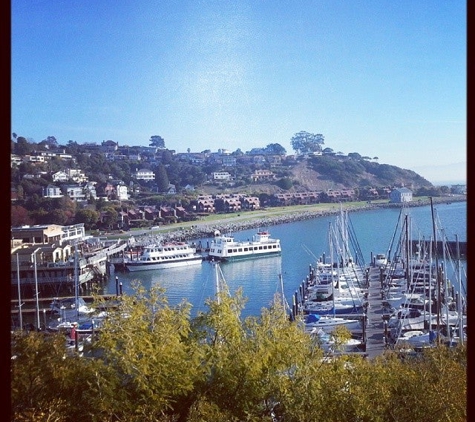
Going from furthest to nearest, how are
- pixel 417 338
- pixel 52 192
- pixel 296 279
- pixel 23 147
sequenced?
pixel 296 279, pixel 52 192, pixel 417 338, pixel 23 147

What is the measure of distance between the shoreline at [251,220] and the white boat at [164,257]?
0.66 ft

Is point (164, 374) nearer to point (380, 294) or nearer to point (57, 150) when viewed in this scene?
point (57, 150)

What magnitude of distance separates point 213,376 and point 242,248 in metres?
7.26

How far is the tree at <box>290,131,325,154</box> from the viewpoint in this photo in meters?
8.05

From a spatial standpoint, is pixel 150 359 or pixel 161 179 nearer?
pixel 150 359

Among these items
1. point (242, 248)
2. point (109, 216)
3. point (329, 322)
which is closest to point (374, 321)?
point (329, 322)

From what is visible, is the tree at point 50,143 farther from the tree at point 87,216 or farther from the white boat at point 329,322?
the white boat at point 329,322

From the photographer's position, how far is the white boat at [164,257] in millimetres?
8586

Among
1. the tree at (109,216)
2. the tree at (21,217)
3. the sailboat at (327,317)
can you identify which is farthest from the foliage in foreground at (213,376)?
the tree at (109,216)

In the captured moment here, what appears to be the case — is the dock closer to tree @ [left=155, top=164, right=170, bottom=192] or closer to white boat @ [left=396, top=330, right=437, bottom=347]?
white boat @ [left=396, top=330, right=437, bottom=347]

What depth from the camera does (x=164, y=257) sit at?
29.2ft

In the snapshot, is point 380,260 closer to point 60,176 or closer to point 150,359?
point 60,176

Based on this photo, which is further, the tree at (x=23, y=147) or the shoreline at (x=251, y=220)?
the shoreline at (x=251, y=220)

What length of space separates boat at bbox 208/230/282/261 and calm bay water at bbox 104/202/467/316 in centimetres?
15
